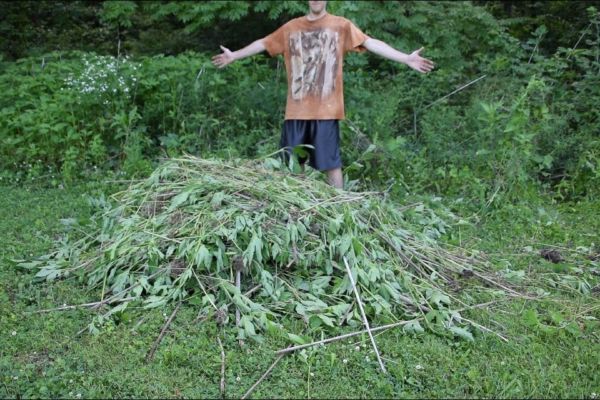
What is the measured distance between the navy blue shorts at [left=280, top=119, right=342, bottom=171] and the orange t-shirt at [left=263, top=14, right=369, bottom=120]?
7 cm

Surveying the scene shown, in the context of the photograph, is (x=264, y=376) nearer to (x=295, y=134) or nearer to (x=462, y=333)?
(x=462, y=333)

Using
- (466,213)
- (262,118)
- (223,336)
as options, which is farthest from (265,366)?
(262,118)

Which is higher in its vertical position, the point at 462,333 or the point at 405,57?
the point at 405,57

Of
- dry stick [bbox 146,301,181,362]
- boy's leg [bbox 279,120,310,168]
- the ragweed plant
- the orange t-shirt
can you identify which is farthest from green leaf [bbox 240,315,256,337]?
the orange t-shirt

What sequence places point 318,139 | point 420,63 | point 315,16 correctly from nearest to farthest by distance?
point 420,63
point 315,16
point 318,139

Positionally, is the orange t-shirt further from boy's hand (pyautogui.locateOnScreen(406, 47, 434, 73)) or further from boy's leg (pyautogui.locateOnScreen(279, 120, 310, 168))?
boy's hand (pyautogui.locateOnScreen(406, 47, 434, 73))

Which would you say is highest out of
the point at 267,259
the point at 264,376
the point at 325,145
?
the point at 325,145

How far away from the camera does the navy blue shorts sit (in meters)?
5.75

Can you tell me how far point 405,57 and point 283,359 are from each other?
2.88 m

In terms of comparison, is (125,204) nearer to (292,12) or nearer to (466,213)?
(466,213)

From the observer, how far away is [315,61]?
18.7 ft

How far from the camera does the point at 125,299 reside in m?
4.05

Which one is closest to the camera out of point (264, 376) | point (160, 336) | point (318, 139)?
point (264, 376)

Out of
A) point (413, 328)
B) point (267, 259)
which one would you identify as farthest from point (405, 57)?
point (413, 328)
